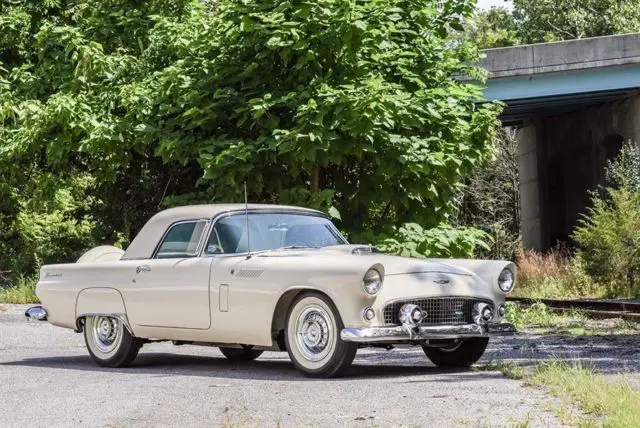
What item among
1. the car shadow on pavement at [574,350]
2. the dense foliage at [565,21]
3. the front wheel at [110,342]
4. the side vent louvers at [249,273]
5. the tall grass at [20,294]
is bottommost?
the car shadow on pavement at [574,350]

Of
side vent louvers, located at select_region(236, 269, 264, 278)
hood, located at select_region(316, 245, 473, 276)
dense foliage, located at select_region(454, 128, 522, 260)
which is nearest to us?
hood, located at select_region(316, 245, 473, 276)

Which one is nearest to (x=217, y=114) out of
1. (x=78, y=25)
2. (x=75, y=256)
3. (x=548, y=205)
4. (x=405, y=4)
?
(x=405, y=4)

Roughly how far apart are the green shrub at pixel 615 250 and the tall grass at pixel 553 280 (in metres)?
0.33

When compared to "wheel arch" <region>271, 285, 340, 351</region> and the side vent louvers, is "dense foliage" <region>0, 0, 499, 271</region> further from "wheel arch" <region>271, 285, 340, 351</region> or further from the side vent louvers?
"wheel arch" <region>271, 285, 340, 351</region>

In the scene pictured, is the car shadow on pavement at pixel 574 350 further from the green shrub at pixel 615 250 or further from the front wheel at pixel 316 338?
the green shrub at pixel 615 250

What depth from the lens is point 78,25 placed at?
2427cm

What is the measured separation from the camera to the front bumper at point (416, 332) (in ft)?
31.5

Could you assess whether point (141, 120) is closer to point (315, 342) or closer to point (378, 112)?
point (378, 112)

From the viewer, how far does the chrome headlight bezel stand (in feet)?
35.5

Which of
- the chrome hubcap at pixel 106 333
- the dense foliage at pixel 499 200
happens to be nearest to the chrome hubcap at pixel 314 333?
the chrome hubcap at pixel 106 333

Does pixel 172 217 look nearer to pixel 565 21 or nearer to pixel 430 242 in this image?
pixel 430 242

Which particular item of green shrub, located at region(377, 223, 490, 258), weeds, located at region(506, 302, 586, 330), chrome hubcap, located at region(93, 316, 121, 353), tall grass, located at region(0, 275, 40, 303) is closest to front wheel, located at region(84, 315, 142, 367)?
chrome hubcap, located at region(93, 316, 121, 353)

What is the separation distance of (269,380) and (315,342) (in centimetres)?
54

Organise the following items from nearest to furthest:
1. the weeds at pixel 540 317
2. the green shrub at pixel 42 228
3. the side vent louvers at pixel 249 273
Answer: the side vent louvers at pixel 249 273, the weeds at pixel 540 317, the green shrub at pixel 42 228
